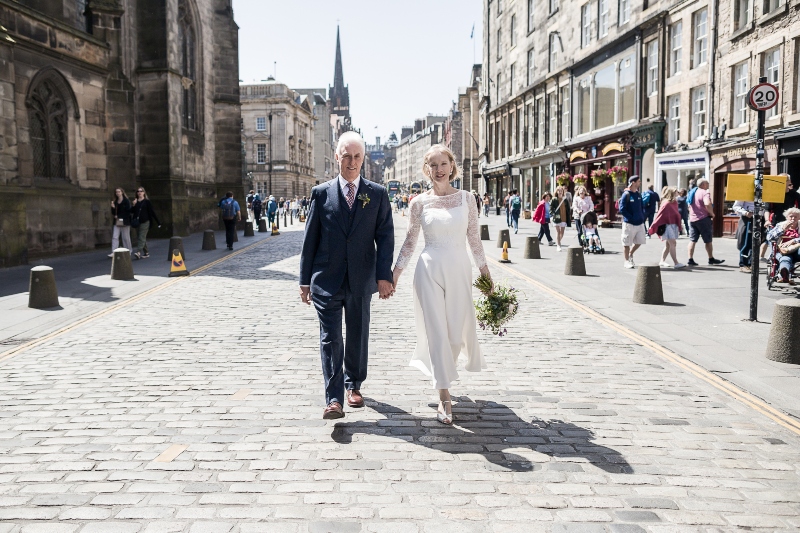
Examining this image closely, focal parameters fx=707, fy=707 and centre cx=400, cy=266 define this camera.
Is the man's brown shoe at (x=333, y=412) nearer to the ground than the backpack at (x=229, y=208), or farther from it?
nearer to the ground

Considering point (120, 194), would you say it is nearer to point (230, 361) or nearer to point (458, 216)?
point (230, 361)

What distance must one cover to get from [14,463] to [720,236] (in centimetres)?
2297

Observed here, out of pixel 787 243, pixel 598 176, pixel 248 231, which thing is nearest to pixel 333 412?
pixel 787 243

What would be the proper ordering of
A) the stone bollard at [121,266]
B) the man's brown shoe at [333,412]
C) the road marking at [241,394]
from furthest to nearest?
the stone bollard at [121,266], the road marking at [241,394], the man's brown shoe at [333,412]

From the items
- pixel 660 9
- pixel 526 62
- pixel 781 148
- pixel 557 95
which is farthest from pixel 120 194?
pixel 526 62

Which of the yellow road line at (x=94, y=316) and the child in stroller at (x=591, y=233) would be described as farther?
the child in stroller at (x=591, y=233)

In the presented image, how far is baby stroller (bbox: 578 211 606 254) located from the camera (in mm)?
18141

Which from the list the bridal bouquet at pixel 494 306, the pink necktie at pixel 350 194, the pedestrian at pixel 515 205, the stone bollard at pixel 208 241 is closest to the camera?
the pink necktie at pixel 350 194

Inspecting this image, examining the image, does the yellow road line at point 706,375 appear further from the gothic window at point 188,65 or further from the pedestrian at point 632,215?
the gothic window at point 188,65

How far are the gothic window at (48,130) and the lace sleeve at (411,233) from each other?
1544 cm

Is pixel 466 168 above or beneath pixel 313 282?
above

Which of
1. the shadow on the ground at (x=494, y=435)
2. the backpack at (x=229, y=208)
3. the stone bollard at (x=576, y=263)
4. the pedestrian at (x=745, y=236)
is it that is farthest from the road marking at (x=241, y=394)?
the backpack at (x=229, y=208)

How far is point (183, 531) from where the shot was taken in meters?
3.22

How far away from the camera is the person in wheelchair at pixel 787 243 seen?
1101cm
